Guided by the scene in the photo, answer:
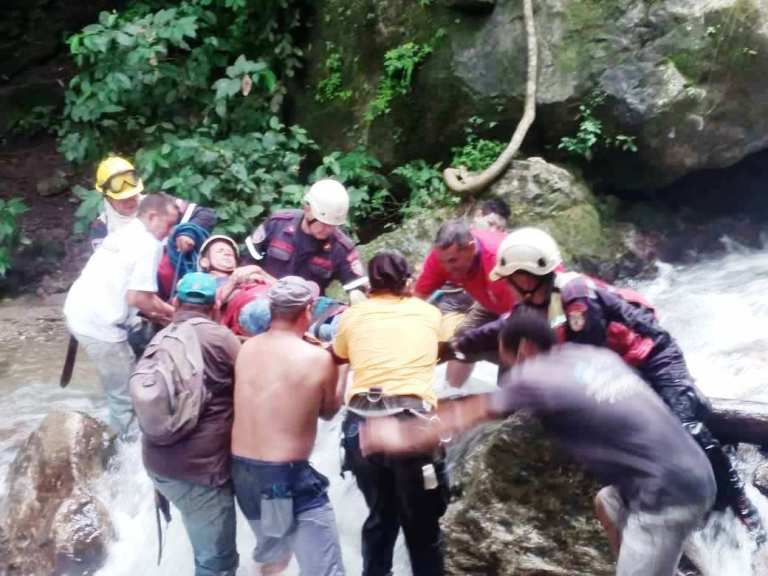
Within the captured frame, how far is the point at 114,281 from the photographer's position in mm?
5012

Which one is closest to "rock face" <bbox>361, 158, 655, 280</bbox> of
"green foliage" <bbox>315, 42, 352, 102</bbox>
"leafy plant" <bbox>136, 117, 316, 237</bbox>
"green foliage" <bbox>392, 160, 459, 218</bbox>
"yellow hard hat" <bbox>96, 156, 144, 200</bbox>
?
"green foliage" <bbox>392, 160, 459, 218</bbox>

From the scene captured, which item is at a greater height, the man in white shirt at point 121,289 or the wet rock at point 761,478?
the man in white shirt at point 121,289

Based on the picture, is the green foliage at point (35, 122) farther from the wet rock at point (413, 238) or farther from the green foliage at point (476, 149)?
the green foliage at point (476, 149)

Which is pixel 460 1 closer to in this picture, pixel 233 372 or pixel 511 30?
pixel 511 30

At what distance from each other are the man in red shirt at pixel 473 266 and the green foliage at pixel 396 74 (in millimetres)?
4313

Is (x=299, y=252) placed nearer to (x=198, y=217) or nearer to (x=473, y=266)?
(x=198, y=217)

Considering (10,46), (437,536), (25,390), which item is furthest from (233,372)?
(10,46)

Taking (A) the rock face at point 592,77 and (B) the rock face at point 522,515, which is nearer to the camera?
(B) the rock face at point 522,515

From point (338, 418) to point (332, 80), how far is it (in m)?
4.66

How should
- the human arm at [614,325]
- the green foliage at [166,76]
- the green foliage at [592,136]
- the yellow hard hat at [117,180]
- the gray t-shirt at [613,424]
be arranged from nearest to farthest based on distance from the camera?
the gray t-shirt at [613,424]
the human arm at [614,325]
the yellow hard hat at [117,180]
the green foliage at [592,136]
the green foliage at [166,76]

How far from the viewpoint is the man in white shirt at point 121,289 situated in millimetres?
4961

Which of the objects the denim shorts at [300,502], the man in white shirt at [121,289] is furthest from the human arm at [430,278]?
the man in white shirt at [121,289]

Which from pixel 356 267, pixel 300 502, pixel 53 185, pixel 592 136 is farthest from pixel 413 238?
pixel 53 185

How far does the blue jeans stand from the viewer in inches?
150
